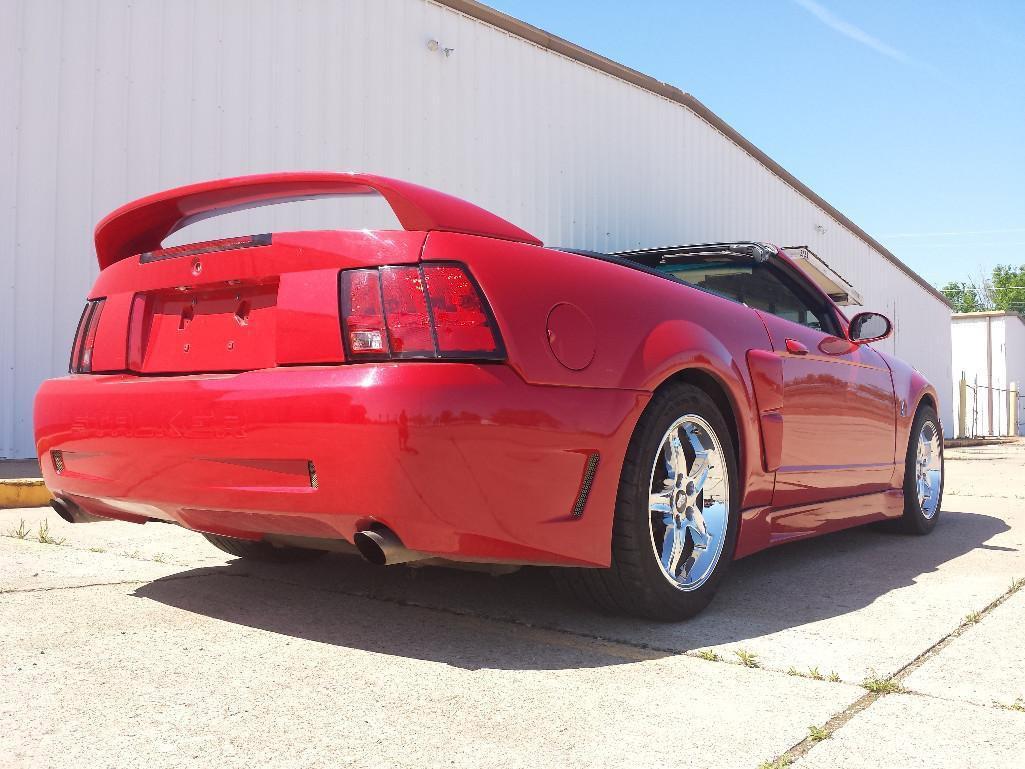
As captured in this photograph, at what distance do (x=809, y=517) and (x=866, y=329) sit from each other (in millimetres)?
1131

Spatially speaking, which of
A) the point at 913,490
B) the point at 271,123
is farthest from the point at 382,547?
the point at 271,123

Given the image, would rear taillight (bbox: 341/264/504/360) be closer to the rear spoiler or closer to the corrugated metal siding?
the rear spoiler

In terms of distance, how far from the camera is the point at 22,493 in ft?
17.0

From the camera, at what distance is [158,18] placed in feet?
25.9

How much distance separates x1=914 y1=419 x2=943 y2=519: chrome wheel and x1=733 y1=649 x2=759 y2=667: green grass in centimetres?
286

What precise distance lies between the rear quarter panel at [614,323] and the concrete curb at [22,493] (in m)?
3.70

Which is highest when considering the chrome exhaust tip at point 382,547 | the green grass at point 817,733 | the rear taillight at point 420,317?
the rear taillight at point 420,317

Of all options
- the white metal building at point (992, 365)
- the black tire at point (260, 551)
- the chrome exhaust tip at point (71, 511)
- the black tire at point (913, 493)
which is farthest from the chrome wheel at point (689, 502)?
the white metal building at point (992, 365)

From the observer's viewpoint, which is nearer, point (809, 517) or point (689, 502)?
point (689, 502)

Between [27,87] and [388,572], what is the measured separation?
5.65 meters

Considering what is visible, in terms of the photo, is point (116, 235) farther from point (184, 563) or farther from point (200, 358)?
point (184, 563)

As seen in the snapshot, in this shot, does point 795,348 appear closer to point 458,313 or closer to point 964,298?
point 458,313

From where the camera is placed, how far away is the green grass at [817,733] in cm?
191

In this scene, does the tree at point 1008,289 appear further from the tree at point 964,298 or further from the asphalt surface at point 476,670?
the asphalt surface at point 476,670
